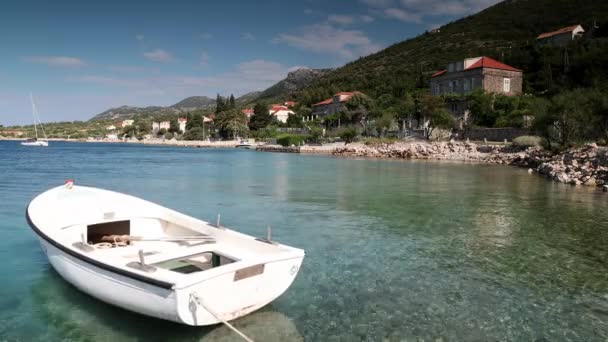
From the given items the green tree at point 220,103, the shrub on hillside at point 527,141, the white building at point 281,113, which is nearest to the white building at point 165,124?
the green tree at point 220,103

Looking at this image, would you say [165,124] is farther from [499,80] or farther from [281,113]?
[499,80]

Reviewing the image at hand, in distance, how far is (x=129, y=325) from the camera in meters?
6.47

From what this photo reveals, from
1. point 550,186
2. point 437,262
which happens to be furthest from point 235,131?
point 437,262

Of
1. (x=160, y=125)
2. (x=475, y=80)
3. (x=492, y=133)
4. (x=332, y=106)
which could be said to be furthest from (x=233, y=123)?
(x=160, y=125)

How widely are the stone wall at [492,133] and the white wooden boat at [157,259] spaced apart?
49874mm

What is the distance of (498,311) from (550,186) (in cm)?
1992

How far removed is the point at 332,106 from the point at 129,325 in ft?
310

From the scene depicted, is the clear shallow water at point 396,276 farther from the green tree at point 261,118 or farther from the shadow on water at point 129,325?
the green tree at point 261,118

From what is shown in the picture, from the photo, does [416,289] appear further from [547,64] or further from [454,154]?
[547,64]

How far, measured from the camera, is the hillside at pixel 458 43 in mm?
110562

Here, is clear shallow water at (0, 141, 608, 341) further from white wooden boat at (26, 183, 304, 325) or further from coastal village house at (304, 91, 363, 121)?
coastal village house at (304, 91, 363, 121)

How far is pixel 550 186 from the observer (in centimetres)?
2434

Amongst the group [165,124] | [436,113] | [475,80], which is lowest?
[436,113]

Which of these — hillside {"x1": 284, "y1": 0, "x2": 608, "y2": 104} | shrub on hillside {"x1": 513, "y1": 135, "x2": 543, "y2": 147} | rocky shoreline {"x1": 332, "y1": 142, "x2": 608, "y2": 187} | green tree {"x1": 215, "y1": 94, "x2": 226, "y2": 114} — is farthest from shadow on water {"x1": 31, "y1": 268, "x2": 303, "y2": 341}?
green tree {"x1": 215, "y1": 94, "x2": 226, "y2": 114}
